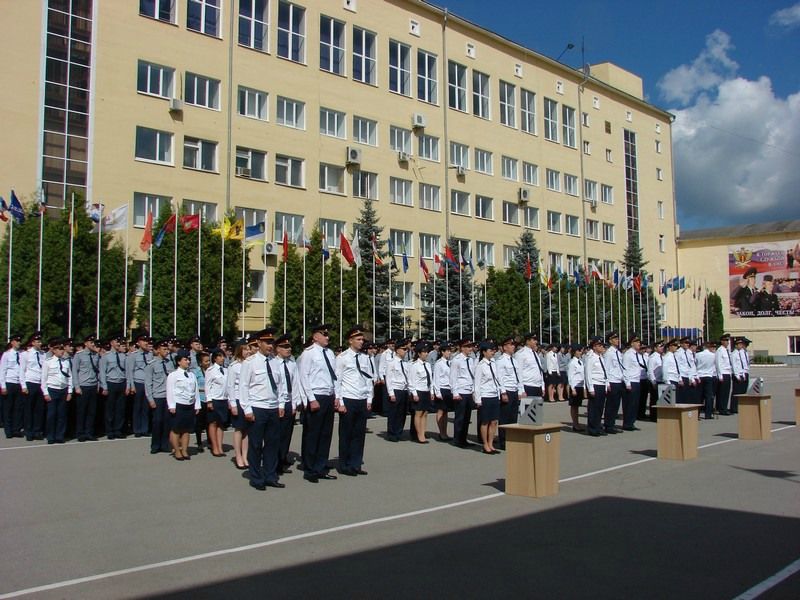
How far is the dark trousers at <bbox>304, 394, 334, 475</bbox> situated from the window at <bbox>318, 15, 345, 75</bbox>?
96.1ft

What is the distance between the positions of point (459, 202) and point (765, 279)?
3976cm

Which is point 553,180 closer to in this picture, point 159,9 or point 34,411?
point 159,9

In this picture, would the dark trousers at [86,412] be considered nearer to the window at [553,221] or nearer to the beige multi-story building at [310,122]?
the beige multi-story building at [310,122]

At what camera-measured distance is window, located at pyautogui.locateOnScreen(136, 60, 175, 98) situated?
99.3 feet

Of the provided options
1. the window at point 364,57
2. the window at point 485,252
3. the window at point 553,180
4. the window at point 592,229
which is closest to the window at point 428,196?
the window at point 485,252

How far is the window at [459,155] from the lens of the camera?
43006 mm

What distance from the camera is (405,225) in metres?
39.9

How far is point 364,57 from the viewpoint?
3847 cm

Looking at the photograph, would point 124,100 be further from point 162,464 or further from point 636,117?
point 636,117

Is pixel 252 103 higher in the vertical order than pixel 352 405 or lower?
higher

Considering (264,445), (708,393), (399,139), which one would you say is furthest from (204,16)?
(264,445)

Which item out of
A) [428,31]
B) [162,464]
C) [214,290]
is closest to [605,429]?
[162,464]

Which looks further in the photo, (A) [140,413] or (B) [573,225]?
(B) [573,225]

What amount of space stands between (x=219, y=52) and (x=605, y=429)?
25215 millimetres
